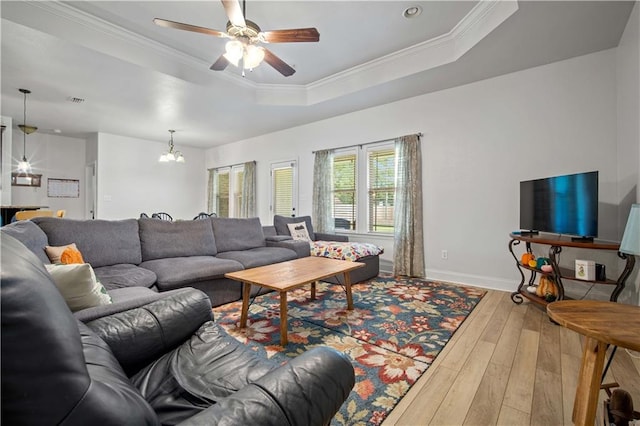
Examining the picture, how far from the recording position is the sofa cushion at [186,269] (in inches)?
107

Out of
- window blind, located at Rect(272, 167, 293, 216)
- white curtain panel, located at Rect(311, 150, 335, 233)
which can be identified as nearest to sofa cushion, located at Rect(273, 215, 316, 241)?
white curtain panel, located at Rect(311, 150, 335, 233)

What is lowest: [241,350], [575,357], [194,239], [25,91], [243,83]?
[575,357]

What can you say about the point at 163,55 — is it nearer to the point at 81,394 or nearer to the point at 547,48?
the point at 81,394

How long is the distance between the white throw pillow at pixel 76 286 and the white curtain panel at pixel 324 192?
414 centimetres

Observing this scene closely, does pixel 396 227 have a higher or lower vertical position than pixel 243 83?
lower

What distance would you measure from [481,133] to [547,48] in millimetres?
1088

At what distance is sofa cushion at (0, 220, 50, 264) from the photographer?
187 cm

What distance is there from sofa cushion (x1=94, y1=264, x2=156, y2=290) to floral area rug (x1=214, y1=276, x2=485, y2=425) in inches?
29.2

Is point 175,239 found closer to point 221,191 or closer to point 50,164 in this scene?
point 221,191

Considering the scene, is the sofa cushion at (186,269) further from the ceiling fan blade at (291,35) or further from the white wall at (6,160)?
the white wall at (6,160)

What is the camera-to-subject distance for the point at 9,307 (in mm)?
463

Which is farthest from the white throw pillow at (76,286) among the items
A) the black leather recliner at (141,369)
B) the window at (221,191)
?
the window at (221,191)

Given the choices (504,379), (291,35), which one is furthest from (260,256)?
(504,379)

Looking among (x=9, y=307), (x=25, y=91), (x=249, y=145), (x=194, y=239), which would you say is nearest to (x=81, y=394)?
(x=9, y=307)
